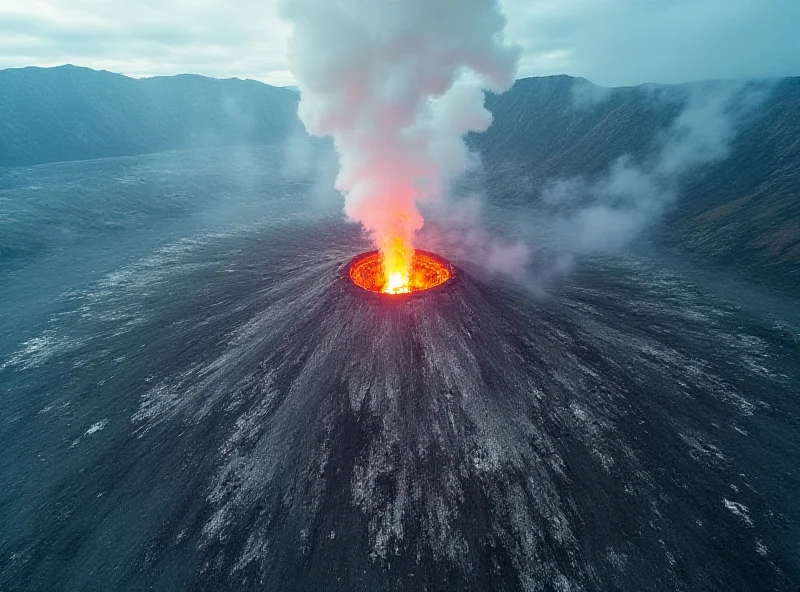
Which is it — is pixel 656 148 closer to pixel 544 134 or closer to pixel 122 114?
pixel 544 134

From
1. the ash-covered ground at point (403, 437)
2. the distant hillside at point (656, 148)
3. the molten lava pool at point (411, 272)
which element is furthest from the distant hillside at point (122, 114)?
the molten lava pool at point (411, 272)

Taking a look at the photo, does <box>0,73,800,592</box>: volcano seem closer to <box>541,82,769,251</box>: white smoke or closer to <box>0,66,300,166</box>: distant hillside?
<box>541,82,769,251</box>: white smoke

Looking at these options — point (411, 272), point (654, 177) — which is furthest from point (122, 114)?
point (654, 177)

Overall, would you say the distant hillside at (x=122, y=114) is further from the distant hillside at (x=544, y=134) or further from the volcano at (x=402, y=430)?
the volcano at (x=402, y=430)

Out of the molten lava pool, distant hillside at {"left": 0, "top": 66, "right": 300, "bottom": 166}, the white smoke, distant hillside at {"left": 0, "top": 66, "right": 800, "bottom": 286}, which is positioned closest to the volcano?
the molten lava pool

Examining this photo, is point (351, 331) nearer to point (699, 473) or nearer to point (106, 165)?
point (699, 473)

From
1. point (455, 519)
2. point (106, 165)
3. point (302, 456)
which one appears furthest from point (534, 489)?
point (106, 165)
